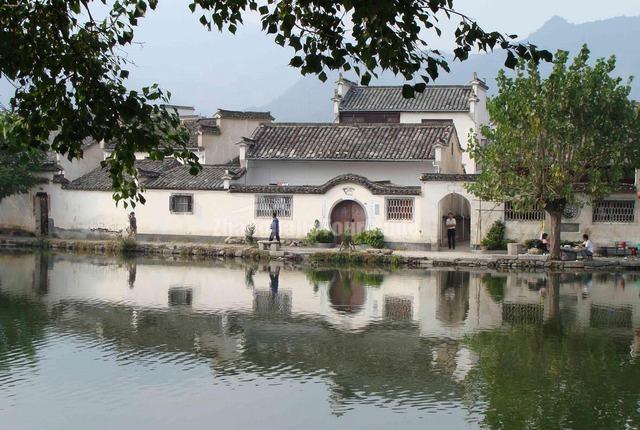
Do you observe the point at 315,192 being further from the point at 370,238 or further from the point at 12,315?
the point at 12,315

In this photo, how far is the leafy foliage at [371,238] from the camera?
31203 mm

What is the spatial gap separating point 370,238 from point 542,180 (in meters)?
6.52

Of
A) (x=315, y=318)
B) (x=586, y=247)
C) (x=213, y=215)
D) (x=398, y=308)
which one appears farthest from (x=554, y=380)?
(x=213, y=215)

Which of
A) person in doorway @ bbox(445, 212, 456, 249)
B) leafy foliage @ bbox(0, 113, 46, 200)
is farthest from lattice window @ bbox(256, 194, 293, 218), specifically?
leafy foliage @ bbox(0, 113, 46, 200)

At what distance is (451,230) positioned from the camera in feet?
103

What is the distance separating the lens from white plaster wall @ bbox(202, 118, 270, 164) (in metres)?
39.5

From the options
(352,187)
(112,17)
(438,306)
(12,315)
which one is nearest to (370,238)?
(352,187)

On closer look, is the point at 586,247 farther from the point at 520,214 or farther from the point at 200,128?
the point at 200,128

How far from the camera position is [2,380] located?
1328 cm

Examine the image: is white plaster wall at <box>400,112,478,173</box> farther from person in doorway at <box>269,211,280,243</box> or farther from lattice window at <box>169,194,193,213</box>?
person in doorway at <box>269,211,280,243</box>

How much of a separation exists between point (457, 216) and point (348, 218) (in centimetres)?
442

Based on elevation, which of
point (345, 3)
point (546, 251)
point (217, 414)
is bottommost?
point (217, 414)

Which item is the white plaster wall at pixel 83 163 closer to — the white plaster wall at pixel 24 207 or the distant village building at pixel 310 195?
the distant village building at pixel 310 195

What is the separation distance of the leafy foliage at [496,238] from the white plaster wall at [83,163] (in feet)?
53.4
